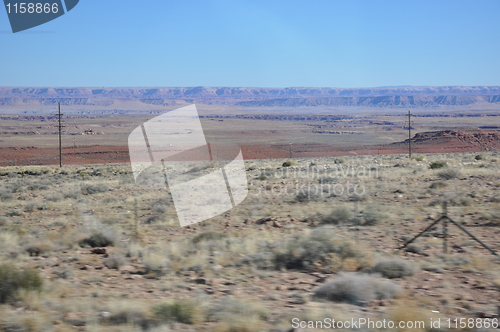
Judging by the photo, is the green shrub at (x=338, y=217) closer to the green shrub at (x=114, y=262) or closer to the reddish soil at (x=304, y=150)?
the green shrub at (x=114, y=262)

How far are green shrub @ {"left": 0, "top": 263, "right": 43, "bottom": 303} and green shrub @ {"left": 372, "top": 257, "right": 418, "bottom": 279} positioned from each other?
5.38 metres

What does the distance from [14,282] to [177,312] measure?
2.69 m

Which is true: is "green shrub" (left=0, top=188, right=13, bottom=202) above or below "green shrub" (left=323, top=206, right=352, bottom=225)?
below

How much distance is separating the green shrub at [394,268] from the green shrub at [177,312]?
131 inches

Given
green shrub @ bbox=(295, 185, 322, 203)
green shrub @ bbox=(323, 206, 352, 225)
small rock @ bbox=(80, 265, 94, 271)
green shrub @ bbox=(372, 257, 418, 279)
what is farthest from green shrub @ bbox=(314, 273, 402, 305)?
green shrub @ bbox=(295, 185, 322, 203)

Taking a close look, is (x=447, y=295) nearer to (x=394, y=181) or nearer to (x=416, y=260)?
(x=416, y=260)

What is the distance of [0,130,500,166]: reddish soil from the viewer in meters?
65.4

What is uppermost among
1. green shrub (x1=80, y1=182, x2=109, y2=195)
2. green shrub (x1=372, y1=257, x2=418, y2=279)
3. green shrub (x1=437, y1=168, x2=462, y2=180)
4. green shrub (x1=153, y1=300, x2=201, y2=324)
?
green shrub (x1=153, y1=300, x2=201, y2=324)

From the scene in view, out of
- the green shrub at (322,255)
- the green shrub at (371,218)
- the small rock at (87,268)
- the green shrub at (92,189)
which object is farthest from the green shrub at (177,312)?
the green shrub at (92,189)

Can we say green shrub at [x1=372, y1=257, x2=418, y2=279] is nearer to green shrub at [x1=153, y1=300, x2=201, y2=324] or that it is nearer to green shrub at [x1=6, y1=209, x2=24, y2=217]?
green shrub at [x1=153, y1=300, x2=201, y2=324]

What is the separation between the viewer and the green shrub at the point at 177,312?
545 cm

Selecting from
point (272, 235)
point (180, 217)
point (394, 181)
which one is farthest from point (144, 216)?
point (394, 181)

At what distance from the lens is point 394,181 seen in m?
21.5

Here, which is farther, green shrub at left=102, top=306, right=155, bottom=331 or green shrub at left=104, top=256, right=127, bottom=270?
green shrub at left=104, top=256, right=127, bottom=270
